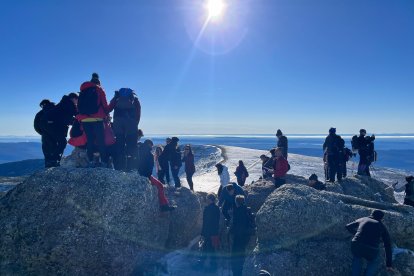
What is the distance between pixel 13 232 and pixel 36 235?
0.69 meters

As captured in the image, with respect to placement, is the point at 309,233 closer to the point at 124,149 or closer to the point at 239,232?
the point at 239,232

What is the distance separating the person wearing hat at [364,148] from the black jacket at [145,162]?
12.5 meters

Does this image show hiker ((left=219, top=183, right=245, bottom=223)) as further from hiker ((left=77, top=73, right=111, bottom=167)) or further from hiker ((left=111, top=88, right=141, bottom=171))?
hiker ((left=77, top=73, right=111, bottom=167))

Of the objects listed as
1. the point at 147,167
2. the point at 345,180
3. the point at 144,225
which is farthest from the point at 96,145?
the point at 345,180

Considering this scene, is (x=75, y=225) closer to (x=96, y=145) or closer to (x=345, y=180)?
(x=96, y=145)

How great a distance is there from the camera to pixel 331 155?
1814cm

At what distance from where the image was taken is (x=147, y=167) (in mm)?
12086

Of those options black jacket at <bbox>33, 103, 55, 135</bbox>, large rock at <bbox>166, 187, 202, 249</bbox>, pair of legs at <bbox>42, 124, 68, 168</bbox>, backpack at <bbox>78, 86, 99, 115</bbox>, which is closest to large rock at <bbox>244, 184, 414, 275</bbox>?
large rock at <bbox>166, 187, 202, 249</bbox>

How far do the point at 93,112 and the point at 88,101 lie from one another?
38 centimetres

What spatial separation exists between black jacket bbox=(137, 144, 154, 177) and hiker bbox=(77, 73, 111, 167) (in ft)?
5.20

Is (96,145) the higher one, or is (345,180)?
(96,145)

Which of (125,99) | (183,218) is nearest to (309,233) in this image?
(183,218)

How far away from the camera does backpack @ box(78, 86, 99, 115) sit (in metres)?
10.2

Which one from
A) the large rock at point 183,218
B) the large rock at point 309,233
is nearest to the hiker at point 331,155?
the large rock at point 309,233
